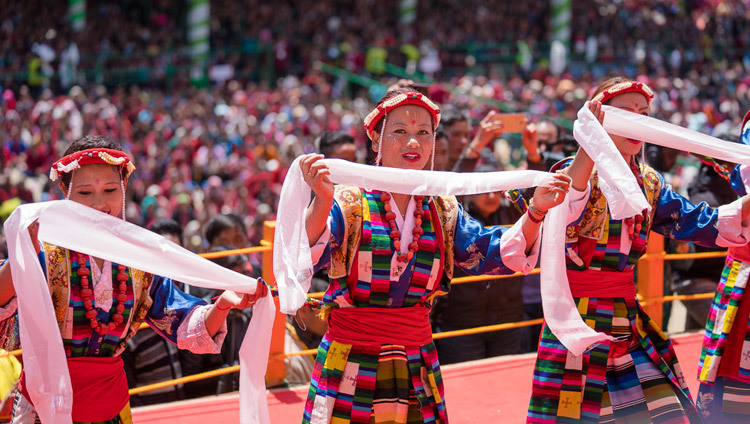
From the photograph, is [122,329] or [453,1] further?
[453,1]

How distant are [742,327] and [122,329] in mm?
2335

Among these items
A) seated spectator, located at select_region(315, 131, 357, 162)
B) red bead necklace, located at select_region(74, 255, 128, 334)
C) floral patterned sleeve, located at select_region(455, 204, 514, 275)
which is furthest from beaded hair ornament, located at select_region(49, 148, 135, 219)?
seated spectator, located at select_region(315, 131, 357, 162)

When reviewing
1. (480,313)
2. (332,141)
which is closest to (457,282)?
(480,313)

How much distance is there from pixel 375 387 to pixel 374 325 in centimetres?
19

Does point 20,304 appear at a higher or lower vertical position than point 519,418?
higher

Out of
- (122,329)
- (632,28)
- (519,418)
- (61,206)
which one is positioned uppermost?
(632,28)

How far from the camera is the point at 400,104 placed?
304cm

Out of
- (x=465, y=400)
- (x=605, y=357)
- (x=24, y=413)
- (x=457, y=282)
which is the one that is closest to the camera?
(x=24, y=413)

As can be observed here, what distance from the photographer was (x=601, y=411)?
331 centimetres

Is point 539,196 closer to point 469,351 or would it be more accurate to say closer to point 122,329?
point 122,329

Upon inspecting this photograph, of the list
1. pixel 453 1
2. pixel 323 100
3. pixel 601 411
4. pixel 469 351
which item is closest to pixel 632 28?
pixel 453 1

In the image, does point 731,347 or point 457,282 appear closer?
point 731,347

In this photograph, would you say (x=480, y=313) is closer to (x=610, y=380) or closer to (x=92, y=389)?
(x=610, y=380)

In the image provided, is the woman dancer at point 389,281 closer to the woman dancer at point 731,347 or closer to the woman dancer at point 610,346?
the woman dancer at point 610,346
